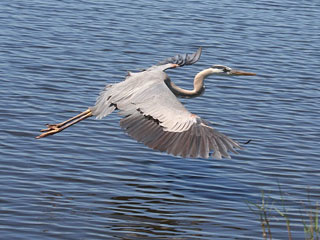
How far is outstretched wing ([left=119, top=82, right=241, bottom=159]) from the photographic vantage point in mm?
7152

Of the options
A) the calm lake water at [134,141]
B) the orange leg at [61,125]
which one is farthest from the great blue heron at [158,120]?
the calm lake water at [134,141]

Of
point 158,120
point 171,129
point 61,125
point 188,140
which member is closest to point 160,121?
point 158,120

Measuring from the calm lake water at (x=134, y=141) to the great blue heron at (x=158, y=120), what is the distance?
0.63m

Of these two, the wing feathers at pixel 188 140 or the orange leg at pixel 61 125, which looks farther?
the orange leg at pixel 61 125

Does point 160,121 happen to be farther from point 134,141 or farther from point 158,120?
point 134,141

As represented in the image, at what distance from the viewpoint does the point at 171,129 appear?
24.1 feet

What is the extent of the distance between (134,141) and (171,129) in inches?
84.0

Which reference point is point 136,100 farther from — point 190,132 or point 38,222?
point 38,222

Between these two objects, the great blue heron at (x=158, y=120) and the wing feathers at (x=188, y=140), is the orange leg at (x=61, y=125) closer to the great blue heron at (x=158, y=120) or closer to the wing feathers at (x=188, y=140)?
the great blue heron at (x=158, y=120)

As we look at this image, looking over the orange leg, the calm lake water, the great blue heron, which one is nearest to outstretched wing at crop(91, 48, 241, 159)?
the great blue heron

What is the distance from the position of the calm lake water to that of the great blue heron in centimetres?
63

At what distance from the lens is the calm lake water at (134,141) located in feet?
23.3

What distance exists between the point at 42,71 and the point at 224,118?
3.26 meters

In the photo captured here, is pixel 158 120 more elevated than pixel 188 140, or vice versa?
pixel 158 120
